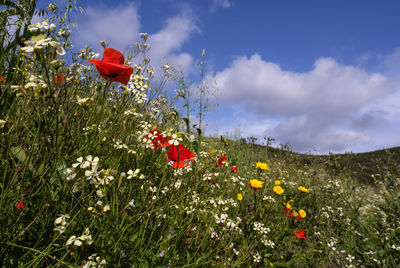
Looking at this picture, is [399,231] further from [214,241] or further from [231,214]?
[214,241]

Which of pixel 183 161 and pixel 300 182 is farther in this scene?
pixel 300 182

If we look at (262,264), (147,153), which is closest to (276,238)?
(262,264)

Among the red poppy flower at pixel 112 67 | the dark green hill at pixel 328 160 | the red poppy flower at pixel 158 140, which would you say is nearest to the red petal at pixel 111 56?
the red poppy flower at pixel 112 67

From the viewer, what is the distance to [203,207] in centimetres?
201

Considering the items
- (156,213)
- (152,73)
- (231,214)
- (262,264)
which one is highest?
(152,73)

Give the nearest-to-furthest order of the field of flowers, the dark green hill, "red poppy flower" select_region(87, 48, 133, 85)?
the field of flowers < "red poppy flower" select_region(87, 48, 133, 85) < the dark green hill

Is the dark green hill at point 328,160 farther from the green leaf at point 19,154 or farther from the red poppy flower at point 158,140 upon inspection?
the green leaf at point 19,154

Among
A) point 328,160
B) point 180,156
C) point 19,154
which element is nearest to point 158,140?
point 180,156

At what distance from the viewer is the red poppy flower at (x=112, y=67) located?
5.00 feet

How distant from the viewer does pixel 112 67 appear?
5.04 ft

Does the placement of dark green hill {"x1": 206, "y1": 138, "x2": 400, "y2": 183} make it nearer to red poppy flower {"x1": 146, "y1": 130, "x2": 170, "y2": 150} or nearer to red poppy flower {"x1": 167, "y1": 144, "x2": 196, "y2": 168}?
red poppy flower {"x1": 167, "y1": 144, "x2": 196, "y2": 168}

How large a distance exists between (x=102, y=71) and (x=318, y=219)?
338cm

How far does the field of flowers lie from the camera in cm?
106

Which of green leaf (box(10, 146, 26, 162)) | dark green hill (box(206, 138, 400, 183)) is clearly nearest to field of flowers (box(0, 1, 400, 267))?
green leaf (box(10, 146, 26, 162))
